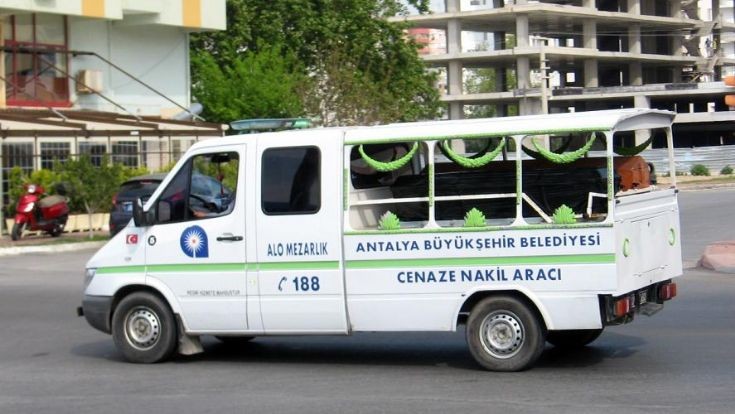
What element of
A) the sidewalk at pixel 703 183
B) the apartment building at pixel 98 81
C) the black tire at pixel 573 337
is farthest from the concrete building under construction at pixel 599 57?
the black tire at pixel 573 337

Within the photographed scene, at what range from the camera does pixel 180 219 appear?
11.3m

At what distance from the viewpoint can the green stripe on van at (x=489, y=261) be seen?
9789mm

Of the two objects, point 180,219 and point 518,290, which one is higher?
point 180,219

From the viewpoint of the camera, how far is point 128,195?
26594 millimetres

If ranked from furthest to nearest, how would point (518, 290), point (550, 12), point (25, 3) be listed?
point (550, 12) → point (25, 3) → point (518, 290)

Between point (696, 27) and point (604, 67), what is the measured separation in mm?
9031

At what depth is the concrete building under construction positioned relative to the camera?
8362 cm

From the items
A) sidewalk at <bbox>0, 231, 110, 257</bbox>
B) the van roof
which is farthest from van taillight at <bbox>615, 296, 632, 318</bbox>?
sidewalk at <bbox>0, 231, 110, 257</bbox>

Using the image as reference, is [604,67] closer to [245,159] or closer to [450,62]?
[450,62]

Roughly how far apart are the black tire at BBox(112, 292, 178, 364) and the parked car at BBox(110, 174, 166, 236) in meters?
14.7

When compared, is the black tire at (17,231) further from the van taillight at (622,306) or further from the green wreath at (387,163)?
the van taillight at (622,306)

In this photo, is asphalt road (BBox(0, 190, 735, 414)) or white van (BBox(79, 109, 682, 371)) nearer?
asphalt road (BBox(0, 190, 735, 414))

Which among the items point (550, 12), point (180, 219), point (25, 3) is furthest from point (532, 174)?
point (550, 12)

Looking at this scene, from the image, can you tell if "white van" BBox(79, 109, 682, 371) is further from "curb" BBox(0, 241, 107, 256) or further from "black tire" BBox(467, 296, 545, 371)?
"curb" BBox(0, 241, 107, 256)
